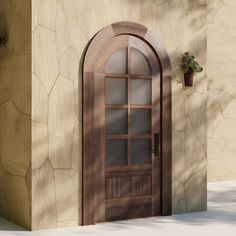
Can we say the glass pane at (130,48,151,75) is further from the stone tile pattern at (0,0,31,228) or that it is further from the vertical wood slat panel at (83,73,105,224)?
the stone tile pattern at (0,0,31,228)

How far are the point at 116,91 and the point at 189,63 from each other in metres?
1.07

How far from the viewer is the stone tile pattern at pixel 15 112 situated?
6.07 metres

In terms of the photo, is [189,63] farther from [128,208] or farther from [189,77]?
[128,208]

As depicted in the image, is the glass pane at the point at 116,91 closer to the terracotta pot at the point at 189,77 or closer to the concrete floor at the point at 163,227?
the terracotta pot at the point at 189,77

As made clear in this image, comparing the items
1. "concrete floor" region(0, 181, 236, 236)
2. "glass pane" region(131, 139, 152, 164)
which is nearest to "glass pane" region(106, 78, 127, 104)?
"glass pane" region(131, 139, 152, 164)

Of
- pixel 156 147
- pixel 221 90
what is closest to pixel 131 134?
pixel 156 147

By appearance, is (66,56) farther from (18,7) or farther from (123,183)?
(123,183)

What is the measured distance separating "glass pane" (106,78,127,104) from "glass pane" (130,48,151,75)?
0.68ft

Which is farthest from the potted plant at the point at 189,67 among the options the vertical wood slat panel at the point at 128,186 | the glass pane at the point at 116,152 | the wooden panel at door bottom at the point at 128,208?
the wooden panel at door bottom at the point at 128,208

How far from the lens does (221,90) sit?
1020cm

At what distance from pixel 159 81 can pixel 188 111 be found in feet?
1.95

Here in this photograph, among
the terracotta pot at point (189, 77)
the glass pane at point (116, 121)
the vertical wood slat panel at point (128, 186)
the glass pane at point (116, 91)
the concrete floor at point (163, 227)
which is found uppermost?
the terracotta pot at point (189, 77)

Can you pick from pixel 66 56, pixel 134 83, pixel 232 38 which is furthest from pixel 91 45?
pixel 232 38

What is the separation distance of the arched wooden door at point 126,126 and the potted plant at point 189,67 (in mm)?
270
